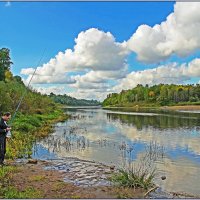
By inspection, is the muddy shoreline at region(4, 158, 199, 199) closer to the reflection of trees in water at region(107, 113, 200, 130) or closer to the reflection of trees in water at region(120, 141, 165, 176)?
the reflection of trees in water at region(120, 141, 165, 176)

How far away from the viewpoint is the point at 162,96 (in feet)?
485

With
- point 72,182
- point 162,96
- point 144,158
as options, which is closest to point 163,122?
point 144,158

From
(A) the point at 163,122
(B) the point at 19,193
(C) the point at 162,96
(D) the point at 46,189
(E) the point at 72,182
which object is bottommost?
(E) the point at 72,182

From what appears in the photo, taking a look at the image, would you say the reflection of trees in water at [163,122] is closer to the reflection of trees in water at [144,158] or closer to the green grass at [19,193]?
the reflection of trees in water at [144,158]

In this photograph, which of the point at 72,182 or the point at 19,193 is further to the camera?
the point at 72,182

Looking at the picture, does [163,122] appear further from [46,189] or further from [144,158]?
[46,189]

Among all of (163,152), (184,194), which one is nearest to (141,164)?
(163,152)

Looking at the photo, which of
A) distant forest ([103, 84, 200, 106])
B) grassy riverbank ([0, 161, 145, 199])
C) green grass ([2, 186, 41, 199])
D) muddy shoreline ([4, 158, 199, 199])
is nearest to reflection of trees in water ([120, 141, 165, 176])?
muddy shoreline ([4, 158, 199, 199])

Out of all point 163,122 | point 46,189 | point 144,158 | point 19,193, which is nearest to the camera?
point 19,193

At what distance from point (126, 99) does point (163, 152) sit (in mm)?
155306

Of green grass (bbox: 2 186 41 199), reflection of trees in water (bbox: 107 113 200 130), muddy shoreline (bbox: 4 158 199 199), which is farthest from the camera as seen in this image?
reflection of trees in water (bbox: 107 113 200 130)

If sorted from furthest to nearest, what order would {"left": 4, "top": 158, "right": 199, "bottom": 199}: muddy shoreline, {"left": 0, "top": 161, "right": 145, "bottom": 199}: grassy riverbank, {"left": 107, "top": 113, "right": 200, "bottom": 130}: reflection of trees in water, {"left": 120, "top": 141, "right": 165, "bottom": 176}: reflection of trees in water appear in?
{"left": 107, "top": 113, "right": 200, "bottom": 130}: reflection of trees in water < {"left": 120, "top": 141, "right": 165, "bottom": 176}: reflection of trees in water < {"left": 4, "top": 158, "right": 199, "bottom": 199}: muddy shoreline < {"left": 0, "top": 161, "right": 145, "bottom": 199}: grassy riverbank

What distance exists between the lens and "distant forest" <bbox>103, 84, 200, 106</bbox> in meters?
138

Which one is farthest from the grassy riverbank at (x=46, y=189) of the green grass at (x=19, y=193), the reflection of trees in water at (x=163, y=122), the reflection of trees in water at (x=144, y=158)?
the reflection of trees in water at (x=163, y=122)
